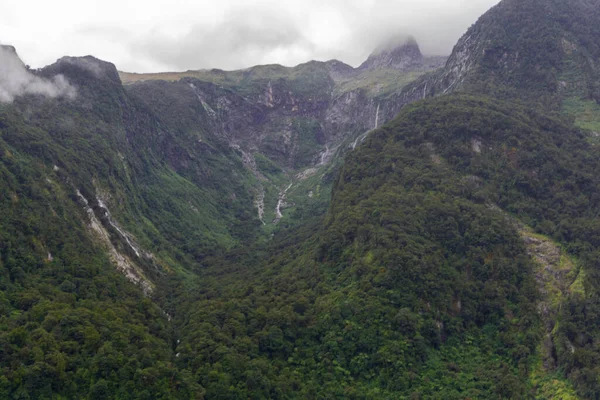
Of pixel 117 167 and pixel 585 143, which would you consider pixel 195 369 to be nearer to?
pixel 117 167

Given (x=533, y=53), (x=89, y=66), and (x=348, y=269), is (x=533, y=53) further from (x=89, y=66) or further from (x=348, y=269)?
(x=89, y=66)

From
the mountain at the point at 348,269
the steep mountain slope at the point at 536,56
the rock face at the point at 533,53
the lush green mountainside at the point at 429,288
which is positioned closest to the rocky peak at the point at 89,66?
the mountain at the point at 348,269

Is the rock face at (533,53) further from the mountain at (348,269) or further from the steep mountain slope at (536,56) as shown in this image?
the mountain at (348,269)

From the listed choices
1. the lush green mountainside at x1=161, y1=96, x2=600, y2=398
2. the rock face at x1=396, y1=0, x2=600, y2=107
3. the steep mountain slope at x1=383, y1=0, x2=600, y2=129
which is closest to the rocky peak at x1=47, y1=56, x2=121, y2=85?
the lush green mountainside at x1=161, y1=96, x2=600, y2=398

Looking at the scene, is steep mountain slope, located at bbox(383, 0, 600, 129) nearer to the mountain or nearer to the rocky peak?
the mountain

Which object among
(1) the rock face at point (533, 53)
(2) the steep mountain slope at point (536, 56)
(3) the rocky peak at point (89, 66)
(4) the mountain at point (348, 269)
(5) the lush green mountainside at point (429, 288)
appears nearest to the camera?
(4) the mountain at point (348, 269)

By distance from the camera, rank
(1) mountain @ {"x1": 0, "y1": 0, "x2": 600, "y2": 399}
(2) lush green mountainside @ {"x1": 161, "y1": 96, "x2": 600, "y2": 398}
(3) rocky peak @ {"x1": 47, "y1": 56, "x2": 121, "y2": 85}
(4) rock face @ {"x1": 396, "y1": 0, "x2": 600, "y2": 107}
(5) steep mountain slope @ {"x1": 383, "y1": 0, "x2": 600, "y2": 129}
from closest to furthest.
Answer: (1) mountain @ {"x1": 0, "y1": 0, "x2": 600, "y2": 399}
(2) lush green mountainside @ {"x1": 161, "y1": 96, "x2": 600, "y2": 398}
(5) steep mountain slope @ {"x1": 383, "y1": 0, "x2": 600, "y2": 129}
(4) rock face @ {"x1": 396, "y1": 0, "x2": 600, "y2": 107}
(3) rocky peak @ {"x1": 47, "y1": 56, "x2": 121, "y2": 85}

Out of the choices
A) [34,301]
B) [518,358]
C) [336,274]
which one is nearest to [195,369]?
[34,301]

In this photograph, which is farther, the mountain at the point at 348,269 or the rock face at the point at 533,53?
the rock face at the point at 533,53
